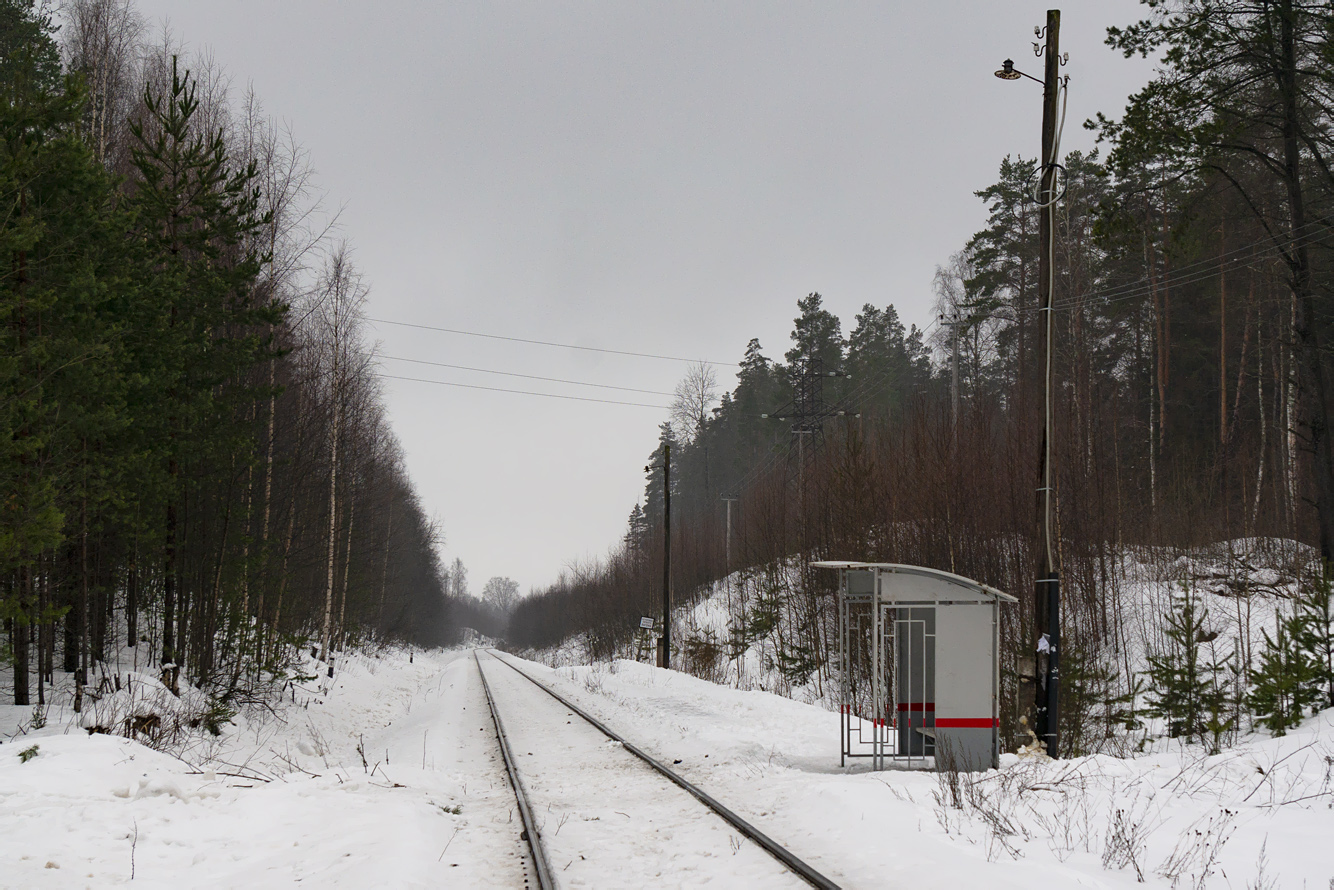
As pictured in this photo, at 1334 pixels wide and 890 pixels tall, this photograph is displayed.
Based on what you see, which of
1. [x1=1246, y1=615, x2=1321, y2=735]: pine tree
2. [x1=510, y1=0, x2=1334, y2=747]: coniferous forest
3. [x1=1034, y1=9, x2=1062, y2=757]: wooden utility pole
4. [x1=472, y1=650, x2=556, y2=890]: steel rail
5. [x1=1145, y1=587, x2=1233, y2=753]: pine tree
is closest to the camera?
[x1=472, y1=650, x2=556, y2=890]: steel rail

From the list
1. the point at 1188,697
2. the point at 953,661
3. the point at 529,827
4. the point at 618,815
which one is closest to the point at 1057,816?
the point at 953,661

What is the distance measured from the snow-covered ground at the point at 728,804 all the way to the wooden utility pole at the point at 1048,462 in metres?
0.88

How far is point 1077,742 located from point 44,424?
16098 mm

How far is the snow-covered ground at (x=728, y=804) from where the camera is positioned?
624cm

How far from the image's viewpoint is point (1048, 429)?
36.1 ft

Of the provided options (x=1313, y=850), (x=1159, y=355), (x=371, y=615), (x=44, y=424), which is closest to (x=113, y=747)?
(x=44, y=424)

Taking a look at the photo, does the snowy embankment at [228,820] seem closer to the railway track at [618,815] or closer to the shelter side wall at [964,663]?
the railway track at [618,815]

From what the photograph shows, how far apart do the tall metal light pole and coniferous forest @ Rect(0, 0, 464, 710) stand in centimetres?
A: 1191

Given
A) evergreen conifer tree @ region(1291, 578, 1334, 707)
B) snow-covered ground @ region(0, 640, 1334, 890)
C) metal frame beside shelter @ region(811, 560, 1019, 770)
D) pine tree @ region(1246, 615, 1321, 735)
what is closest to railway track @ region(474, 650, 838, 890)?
snow-covered ground @ region(0, 640, 1334, 890)

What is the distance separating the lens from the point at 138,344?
43.3 feet

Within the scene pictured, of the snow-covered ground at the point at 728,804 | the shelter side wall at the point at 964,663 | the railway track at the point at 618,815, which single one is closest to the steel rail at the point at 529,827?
the railway track at the point at 618,815

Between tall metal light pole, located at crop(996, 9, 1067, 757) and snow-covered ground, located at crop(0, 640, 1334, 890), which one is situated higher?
tall metal light pole, located at crop(996, 9, 1067, 757)

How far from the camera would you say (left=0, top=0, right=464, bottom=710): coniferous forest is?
36.3 feet

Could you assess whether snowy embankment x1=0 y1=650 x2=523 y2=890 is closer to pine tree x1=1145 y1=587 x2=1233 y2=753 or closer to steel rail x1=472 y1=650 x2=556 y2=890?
steel rail x1=472 y1=650 x2=556 y2=890
